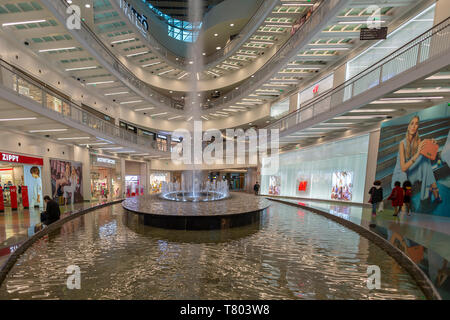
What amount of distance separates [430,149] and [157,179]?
82.2 feet

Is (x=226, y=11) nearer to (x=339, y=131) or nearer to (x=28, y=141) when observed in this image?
(x=339, y=131)

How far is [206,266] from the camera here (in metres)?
3.63

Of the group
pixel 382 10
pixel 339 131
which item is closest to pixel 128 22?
pixel 382 10

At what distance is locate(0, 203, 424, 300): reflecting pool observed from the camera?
2.80 metres

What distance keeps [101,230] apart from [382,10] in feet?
51.0

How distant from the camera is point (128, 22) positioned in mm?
14141

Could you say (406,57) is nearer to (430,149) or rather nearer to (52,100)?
(430,149)

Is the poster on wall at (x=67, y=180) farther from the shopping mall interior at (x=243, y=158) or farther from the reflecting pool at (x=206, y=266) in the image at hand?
the reflecting pool at (x=206, y=266)

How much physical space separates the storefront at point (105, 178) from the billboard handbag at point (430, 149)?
20.5 metres

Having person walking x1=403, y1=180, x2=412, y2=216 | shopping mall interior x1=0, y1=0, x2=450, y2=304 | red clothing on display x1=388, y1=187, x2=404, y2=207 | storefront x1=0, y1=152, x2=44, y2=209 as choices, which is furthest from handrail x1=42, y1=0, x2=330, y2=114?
red clothing on display x1=388, y1=187, x2=404, y2=207

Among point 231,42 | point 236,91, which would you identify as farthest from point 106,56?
point 231,42

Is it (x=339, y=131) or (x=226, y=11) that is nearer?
(x=339, y=131)

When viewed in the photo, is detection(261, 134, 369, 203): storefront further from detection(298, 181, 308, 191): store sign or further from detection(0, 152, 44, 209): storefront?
detection(0, 152, 44, 209): storefront

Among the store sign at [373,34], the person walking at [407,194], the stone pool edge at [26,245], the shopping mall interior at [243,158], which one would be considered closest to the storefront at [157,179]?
the shopping mall interior at [243,158]
